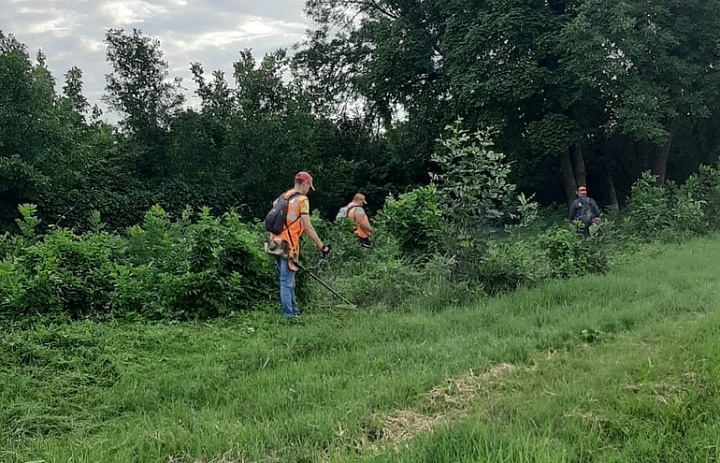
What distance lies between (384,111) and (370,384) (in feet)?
68.6

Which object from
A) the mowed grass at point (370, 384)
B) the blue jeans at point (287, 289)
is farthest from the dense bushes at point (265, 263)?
the mowed grass at point (370, 384)

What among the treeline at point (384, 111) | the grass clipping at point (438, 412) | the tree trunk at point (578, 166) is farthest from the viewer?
the tree trunk at point (578, 166)

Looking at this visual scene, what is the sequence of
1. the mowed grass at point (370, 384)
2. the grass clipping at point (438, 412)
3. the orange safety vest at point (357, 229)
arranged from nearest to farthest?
the mowed grass at point (370, 384)
the grass clipping at point (438, 412)
the orange safety vest at point (357, 229)

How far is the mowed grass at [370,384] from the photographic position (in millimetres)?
3215

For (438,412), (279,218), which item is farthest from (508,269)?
(438,412)

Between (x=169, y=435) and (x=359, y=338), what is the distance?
243 cm

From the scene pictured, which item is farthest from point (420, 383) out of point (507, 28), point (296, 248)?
point (507, 28)

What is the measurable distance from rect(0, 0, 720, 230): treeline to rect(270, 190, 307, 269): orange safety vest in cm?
1048

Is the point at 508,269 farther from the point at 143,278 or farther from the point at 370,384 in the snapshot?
the point at 143,278

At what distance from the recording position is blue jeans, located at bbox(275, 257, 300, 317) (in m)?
6.81

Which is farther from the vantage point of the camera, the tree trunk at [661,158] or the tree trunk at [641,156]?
the tree trunk at [641,156]

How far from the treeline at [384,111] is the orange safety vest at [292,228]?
34.4 ft

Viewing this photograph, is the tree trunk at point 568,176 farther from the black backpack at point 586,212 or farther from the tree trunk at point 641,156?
the black backpack at point 586,212

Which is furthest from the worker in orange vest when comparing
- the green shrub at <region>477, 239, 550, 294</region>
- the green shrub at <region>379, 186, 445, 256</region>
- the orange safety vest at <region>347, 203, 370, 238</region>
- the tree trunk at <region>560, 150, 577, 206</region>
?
the tree trunk at <region>560, 150, 577, 206</region>
